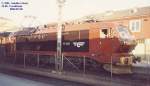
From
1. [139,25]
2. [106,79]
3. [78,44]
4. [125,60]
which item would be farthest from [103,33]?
[139,25]

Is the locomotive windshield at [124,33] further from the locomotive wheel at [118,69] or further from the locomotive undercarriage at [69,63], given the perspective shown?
the locomotive undercarriage at [69,63]

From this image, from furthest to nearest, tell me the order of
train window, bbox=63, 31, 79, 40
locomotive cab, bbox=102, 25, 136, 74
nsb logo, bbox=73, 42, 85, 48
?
train window, bbox=63, 31, 79, 40, nsb logo, bbox=73, 42, 85, 48, locomotive cab, bbox=102, 25, 136, 74

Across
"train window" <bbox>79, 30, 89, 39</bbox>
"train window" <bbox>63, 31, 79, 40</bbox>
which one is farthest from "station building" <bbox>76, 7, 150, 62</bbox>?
"train window" <bbox>79, 30, 89, 39</bbox>

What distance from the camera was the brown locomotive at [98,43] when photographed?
68.9 feet

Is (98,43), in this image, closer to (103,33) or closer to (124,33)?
(103,33)

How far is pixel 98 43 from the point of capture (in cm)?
2211

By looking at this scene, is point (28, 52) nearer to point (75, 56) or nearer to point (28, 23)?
point (75, 56)

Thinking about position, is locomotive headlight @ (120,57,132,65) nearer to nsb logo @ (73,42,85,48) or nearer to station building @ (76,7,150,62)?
nsb logo @ (73,42,85,48)

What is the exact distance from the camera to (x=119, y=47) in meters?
21.0

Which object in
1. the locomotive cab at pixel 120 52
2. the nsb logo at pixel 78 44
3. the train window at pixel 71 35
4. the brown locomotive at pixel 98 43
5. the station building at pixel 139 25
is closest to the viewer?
the locomotive cab at pixel 120 52

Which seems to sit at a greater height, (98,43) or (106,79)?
(98,43)

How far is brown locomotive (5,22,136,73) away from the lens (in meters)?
21.0

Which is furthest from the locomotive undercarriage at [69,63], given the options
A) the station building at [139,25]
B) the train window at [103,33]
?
the station building at [139,25]

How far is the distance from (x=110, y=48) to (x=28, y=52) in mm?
11589
